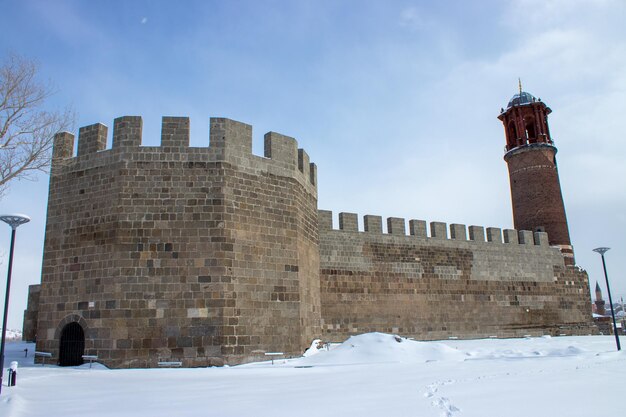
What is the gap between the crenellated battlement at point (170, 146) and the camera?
10.5 meters

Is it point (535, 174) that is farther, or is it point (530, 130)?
point (530, 130)

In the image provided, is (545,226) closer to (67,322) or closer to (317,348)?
(317,348)

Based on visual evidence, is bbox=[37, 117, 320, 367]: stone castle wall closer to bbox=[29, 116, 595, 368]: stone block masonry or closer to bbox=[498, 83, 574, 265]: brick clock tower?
bbox=[29, 116, 595, 368]: stone block masonry

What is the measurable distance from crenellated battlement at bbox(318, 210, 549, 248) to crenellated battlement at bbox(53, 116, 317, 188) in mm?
4838

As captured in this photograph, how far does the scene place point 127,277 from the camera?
975 centimetres

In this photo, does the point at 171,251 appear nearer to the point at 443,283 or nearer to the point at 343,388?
the point at 343,388

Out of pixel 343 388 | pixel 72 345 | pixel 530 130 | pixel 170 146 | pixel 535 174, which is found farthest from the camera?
pixel 530 130

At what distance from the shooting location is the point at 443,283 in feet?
58.3

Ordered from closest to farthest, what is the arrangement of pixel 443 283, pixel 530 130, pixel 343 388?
1. pixel 343 388
2. pixel 443 283
3. pixel 530 130

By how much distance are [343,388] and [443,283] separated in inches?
475

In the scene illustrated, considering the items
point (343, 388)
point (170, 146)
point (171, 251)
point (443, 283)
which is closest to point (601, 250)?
point (443, 283)

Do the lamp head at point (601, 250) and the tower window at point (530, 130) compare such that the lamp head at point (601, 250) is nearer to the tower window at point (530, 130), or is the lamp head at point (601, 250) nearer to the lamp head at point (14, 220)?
the tower window at point (530, 130)

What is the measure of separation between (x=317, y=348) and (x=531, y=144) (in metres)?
17.5

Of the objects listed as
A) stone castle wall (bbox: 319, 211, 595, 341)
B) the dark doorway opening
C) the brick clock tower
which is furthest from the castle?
the brick clock tower
